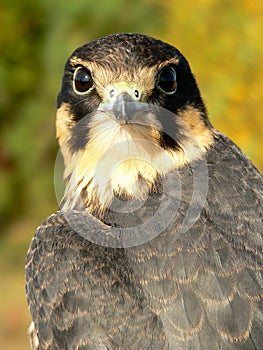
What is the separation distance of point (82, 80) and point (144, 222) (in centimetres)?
100

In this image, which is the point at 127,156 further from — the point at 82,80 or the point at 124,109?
the point at 82,80

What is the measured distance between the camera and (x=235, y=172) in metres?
4.33

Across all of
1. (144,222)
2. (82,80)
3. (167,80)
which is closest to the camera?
(144,222)

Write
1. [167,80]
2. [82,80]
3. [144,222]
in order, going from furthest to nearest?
[82,80] → [167,80] → [144,222]

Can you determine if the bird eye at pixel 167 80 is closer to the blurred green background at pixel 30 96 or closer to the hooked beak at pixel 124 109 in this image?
the hooked beak at pixel 124 109

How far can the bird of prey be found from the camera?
12.4ft

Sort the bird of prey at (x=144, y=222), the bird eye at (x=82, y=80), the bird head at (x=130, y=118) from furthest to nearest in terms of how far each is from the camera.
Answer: the bird eye at (x=82, y=80), the bird head at (x=130, y=118), the bird of prey at (x=144, y=222)

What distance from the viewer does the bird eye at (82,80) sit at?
4.50 m

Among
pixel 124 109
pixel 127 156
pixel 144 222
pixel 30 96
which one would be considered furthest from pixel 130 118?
pixel 30 96

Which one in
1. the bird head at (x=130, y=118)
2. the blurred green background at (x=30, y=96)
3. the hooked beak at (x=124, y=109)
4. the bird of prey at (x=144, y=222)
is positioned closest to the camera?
the bird of prey at (x=144, y=222)

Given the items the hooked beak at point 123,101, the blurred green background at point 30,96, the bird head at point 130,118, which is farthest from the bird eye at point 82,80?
the blurred green background at point 30,96

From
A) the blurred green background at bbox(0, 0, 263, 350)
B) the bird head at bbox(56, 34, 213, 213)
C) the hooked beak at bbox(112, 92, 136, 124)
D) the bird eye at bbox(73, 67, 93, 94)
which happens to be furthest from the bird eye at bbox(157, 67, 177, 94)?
the blurred green background at bbox(0, 0, 263, 350)

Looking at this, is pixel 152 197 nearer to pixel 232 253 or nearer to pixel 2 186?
pixel 232 253

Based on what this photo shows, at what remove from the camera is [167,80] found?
4375 millimetres
